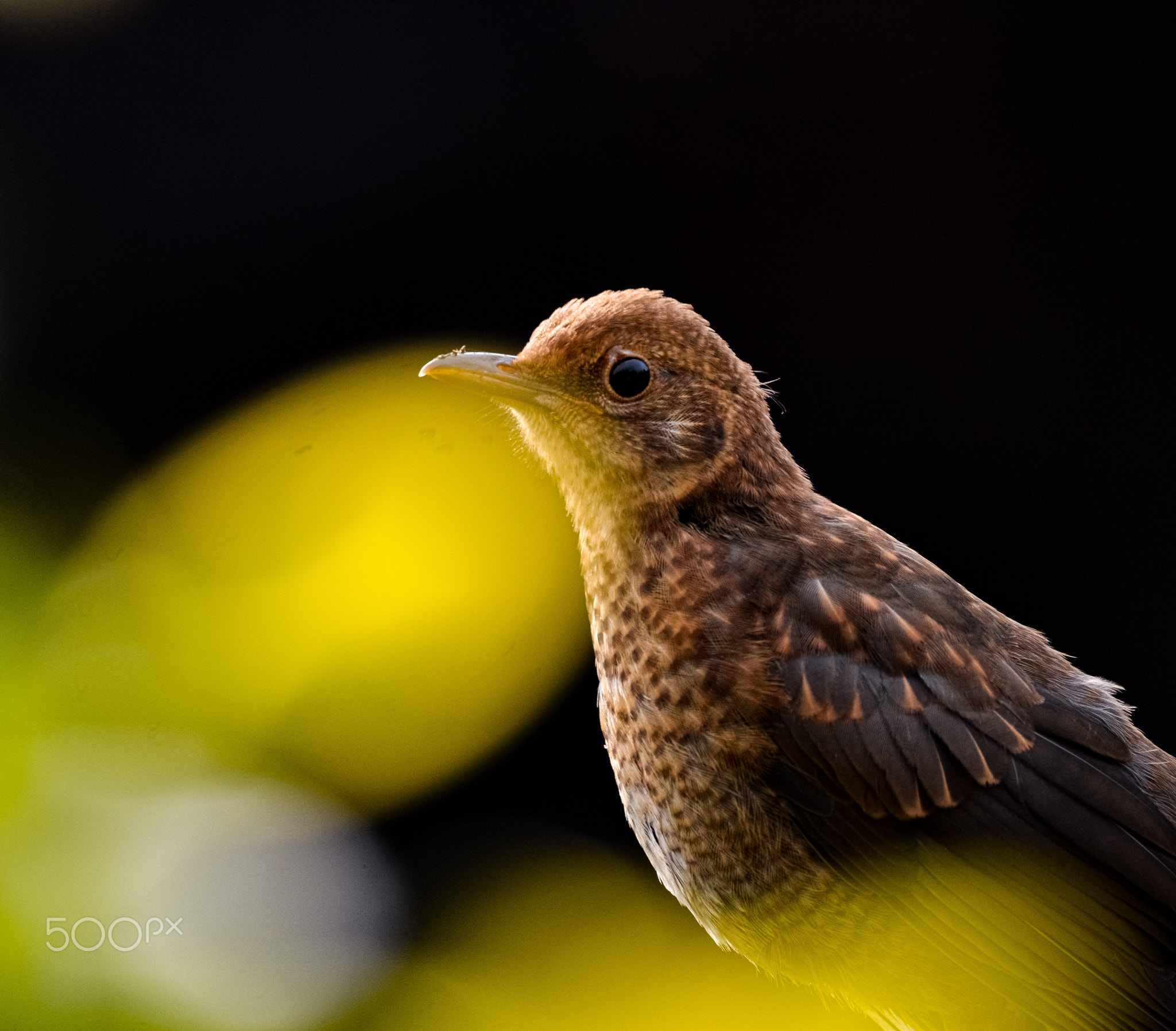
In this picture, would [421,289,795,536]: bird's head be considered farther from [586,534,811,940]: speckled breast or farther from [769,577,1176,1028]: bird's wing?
[769,577,1176,1028]: bird's wing

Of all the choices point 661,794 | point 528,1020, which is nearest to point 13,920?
point 528,1020

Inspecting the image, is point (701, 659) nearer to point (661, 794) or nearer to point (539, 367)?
point (661, 794)

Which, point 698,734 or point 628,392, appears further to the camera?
point 628,392

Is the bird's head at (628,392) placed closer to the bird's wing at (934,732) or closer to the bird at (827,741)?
the bird at (827,741)

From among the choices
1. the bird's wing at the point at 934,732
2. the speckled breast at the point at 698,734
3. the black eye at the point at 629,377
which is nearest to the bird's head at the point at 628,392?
the black eye at the point at 629,377

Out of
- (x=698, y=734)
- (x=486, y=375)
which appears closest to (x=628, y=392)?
(x=486, y=375)

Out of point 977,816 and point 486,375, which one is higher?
point 486,375

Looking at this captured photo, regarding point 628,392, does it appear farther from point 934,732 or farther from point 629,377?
point 934,732
